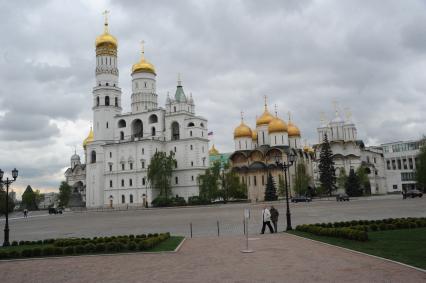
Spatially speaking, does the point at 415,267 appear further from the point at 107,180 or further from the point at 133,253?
the point at 107,180

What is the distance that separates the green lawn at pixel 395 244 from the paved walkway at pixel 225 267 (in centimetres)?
61

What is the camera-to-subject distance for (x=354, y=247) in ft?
45.6

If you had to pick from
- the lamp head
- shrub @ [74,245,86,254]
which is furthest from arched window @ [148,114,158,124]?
shrub @ [74,245,86,254]

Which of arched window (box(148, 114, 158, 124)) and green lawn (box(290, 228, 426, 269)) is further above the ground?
arched window (box(148, 114, 158, 124))

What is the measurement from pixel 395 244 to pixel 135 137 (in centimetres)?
6962

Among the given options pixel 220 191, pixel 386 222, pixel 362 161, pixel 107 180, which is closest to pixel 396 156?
pixel 362 161

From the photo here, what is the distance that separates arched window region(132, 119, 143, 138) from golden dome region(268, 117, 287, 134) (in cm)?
2618

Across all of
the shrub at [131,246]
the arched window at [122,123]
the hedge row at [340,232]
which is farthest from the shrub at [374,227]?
the arched window at [122,123]

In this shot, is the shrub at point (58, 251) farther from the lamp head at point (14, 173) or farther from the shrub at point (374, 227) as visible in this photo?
the shrub at point (374, 227)

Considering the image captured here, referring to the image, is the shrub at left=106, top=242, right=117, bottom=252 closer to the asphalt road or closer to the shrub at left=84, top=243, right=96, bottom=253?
the shrub at left=84, top=243, right=96, bottom=253

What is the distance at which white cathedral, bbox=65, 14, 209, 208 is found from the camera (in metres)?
75.8

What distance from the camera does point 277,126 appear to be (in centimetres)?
8550

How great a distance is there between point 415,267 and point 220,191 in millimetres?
59254

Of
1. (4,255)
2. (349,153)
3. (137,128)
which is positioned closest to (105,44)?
(137,128)
